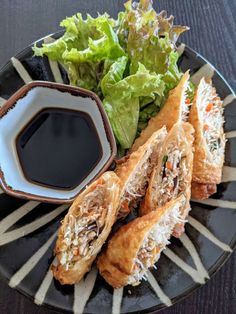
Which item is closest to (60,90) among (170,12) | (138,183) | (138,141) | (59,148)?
(59,148)

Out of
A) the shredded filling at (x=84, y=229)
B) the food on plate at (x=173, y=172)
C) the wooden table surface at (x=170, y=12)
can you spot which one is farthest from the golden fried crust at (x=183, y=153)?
the wooden table surface at (x=170, y=12)

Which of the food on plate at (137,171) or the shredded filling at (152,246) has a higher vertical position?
the food on plate at (137,171)

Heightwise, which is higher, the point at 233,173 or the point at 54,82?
the point at 54,82

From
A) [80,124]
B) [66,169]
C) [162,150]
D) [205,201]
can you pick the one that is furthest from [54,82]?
[205,201]

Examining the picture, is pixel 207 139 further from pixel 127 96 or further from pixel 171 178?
pixel 127 96

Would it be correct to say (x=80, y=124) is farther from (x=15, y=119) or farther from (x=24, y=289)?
(x=24, y=289)

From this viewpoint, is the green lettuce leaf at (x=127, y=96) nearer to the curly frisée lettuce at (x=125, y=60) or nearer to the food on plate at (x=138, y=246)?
the curly frisée lettuce at (x=125, y=60)
